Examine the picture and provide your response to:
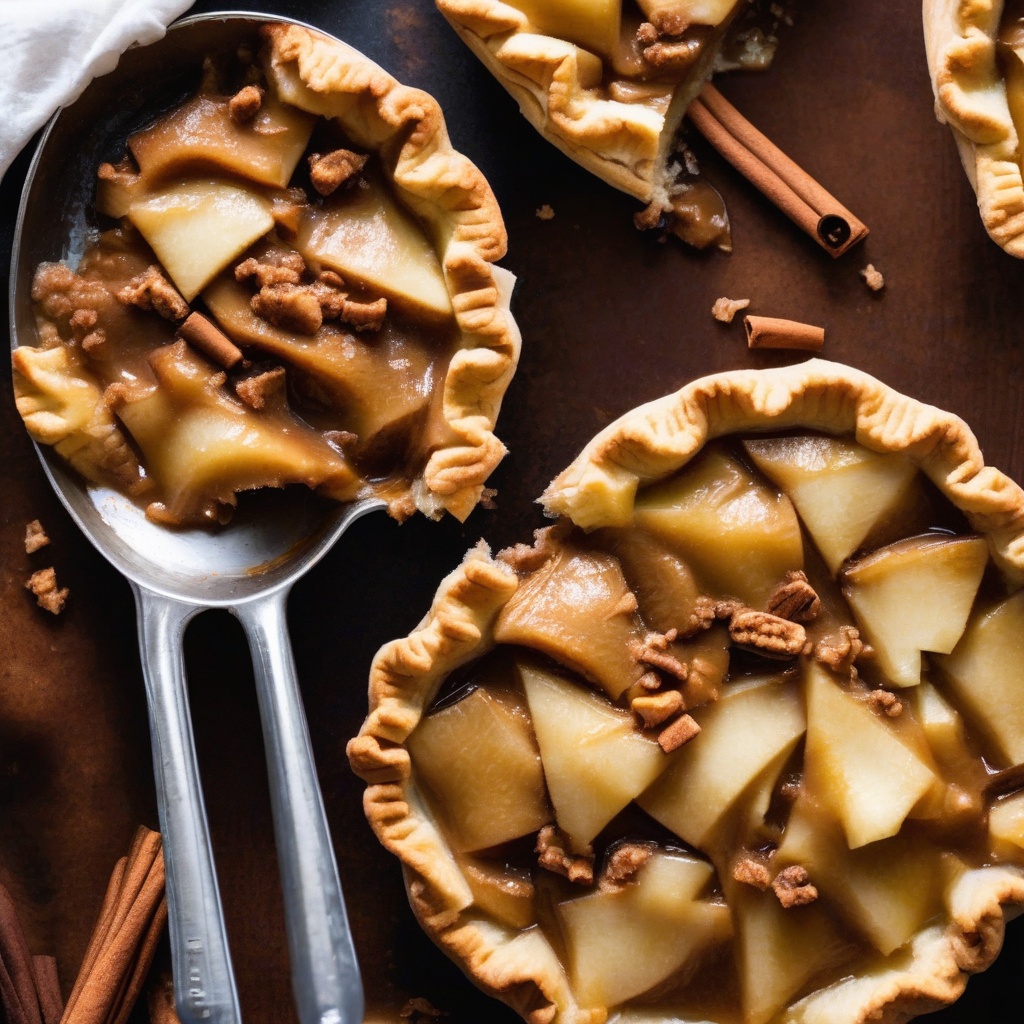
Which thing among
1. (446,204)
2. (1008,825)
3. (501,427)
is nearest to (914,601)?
(1008,825)

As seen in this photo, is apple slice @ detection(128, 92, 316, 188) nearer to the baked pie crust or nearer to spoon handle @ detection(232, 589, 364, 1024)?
the baked pie crust

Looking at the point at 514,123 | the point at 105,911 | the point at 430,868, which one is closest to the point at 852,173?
the point at 514,123

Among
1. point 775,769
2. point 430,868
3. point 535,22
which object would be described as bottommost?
point 430,868

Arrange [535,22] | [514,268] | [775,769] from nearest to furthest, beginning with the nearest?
[775,769] → [535,22] → [514,268]

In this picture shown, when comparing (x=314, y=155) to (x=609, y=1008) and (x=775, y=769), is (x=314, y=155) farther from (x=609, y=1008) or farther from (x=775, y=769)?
(x=609, y=1008)

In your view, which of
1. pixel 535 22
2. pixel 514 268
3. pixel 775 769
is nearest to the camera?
pixel 775 769

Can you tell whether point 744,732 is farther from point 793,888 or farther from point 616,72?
point 616,72
